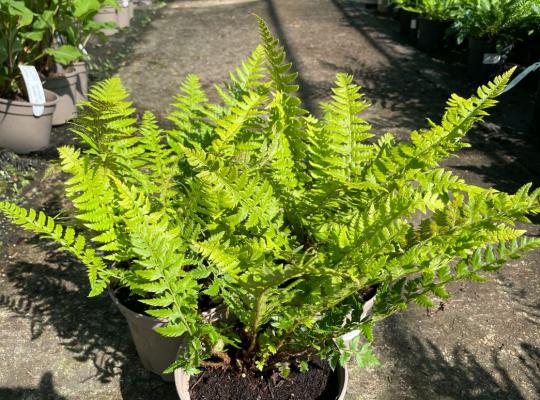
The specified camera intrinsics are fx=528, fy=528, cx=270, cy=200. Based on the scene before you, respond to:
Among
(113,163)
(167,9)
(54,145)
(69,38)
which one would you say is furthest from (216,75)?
(113,163)

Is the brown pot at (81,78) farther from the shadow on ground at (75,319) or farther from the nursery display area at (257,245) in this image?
the shadow on ground at (75,319)

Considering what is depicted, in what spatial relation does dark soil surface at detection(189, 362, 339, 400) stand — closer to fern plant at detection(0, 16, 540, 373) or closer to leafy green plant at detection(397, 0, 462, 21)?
fern plant at detection(0, 16, 540, 373)

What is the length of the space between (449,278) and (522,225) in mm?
2003

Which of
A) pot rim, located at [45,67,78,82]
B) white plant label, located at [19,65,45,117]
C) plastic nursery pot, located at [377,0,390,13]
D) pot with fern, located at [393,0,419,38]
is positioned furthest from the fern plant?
plastic nursery pot, located at [377,0,390,13]

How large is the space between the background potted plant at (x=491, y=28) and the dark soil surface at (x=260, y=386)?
3847 mm

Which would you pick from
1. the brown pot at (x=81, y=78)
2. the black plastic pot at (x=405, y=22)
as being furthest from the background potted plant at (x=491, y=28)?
the brown pot at (x=81, y=78)

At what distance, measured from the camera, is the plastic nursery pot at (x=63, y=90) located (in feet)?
13.1

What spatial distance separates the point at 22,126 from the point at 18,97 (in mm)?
293

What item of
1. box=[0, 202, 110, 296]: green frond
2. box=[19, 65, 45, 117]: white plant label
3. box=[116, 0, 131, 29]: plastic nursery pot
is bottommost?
box=[116, 0, 131, 29]: plastic nursery pot

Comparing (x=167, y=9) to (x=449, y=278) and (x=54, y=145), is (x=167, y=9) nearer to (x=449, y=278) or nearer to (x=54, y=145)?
(x=54, y=145)

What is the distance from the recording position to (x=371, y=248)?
1378 mm

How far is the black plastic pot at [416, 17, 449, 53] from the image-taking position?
218 inches

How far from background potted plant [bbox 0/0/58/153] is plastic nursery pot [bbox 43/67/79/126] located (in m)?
0.26

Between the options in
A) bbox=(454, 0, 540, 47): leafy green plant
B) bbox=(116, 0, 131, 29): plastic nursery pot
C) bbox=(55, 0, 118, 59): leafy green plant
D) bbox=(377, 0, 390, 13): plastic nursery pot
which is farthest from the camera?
bbox=(377, 0, 390, 13): plastic nursery pot
